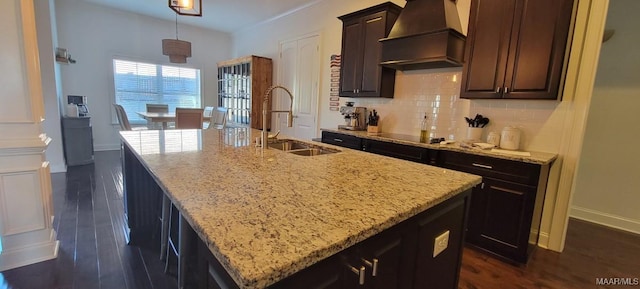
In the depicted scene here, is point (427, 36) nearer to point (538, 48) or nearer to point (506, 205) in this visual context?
point (538, 48)

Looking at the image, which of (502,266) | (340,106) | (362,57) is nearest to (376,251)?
(502,266)

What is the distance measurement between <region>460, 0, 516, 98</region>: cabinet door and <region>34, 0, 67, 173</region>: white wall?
5.19 meters

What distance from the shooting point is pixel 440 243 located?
1.18m

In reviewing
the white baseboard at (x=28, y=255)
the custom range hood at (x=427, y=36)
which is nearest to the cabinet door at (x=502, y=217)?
the custom range hood at (x=427, y=36)

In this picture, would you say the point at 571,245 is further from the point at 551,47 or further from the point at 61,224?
the point at 61,224

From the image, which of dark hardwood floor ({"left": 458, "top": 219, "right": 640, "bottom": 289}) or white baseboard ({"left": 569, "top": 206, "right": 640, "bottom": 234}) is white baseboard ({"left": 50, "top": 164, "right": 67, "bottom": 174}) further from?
white baseboard ({"left": 569, "top": 206, "right": 640, "bottom": 234})

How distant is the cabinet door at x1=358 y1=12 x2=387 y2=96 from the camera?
316 cm

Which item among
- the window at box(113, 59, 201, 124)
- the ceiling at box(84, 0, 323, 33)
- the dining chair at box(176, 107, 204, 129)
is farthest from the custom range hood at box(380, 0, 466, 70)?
the window at box(113, 59, 201, 124)

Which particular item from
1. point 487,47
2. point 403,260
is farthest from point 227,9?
point 403,260

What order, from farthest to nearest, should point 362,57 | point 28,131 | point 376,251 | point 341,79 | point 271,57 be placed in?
point 271,57, point 341,79, point 362,57, point 28,131, point 376,251

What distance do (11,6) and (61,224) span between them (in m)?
1.82

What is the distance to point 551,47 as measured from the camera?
2080mm

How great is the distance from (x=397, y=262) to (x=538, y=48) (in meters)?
2.19

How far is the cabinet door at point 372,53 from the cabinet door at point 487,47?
3.13 ft
